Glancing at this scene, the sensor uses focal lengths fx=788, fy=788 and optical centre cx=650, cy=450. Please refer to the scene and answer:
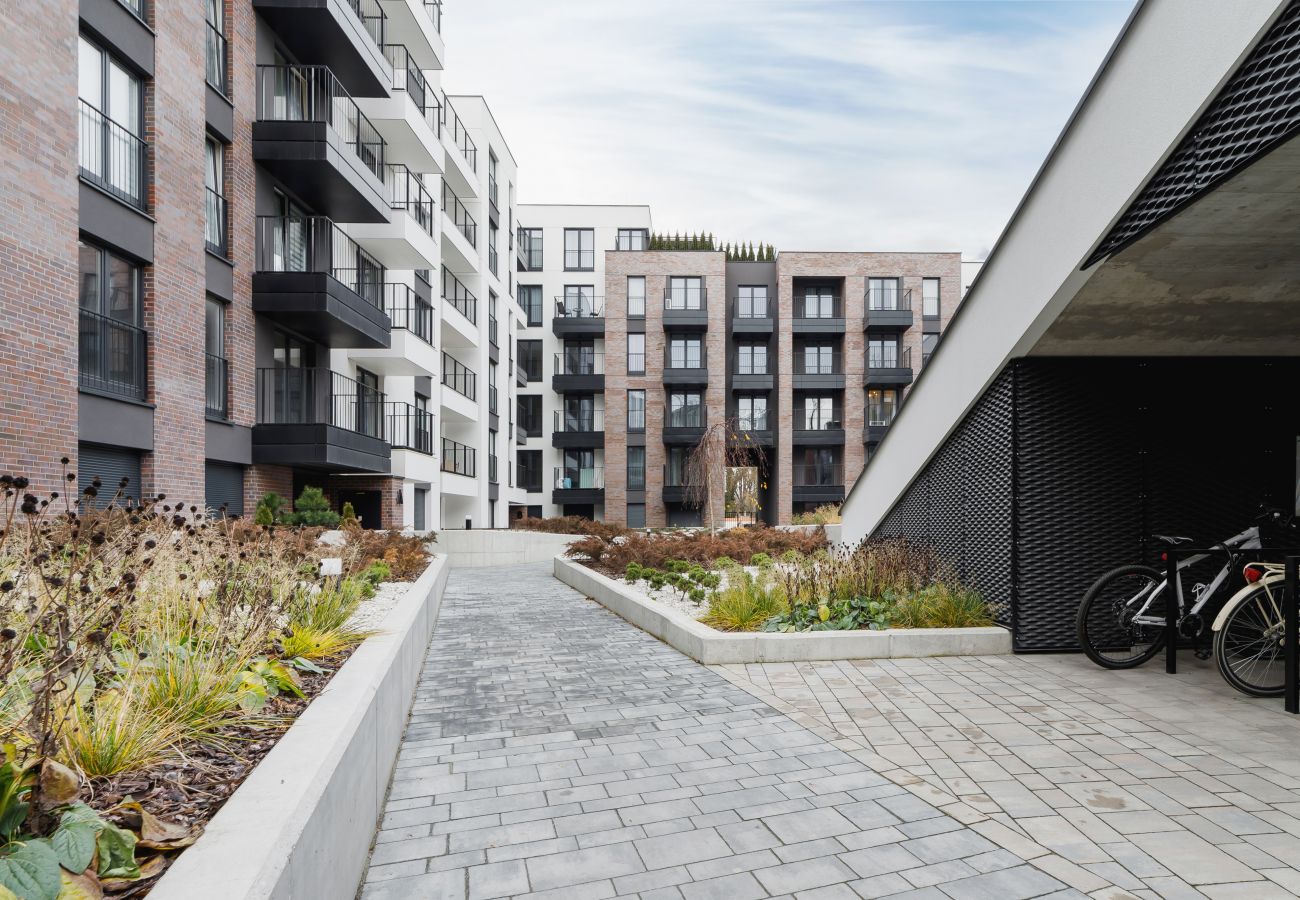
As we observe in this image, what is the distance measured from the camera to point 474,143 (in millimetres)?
33656

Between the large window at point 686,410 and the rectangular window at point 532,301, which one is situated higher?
the rectangular window at point 532,301

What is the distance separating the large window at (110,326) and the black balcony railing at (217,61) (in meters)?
5.11

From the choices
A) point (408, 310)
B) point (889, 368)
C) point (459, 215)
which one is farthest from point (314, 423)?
point (889, 368)

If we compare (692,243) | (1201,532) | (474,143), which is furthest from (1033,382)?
(692,243)

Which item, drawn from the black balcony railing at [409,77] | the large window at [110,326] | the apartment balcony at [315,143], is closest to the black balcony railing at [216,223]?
the apartment balcony at [315,143]

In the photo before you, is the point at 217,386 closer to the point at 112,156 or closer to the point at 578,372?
the point at 112,156

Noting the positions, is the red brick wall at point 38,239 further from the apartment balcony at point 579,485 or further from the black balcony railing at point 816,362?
the black balcony railing at point 816,362

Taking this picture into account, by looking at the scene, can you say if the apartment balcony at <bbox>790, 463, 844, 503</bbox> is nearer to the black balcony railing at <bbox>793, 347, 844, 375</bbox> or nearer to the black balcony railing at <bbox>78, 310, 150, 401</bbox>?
the black balcony railing at <bbox>793, 347, 844, 375</bbox>

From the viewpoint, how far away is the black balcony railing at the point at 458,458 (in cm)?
2903

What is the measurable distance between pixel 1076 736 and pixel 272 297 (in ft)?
54.1

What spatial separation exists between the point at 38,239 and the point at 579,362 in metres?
33.1

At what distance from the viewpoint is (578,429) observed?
1683 inches

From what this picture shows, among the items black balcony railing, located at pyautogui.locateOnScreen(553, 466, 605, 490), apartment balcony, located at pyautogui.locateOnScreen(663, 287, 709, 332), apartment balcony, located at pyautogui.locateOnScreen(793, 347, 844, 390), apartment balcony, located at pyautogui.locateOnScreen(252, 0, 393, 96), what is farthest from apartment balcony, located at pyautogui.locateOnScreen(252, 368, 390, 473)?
apartment balcony, located at pyautogui.locateOnScreen(793, 347, 844, 390)

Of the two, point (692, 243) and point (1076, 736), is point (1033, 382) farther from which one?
point (692, 243)
